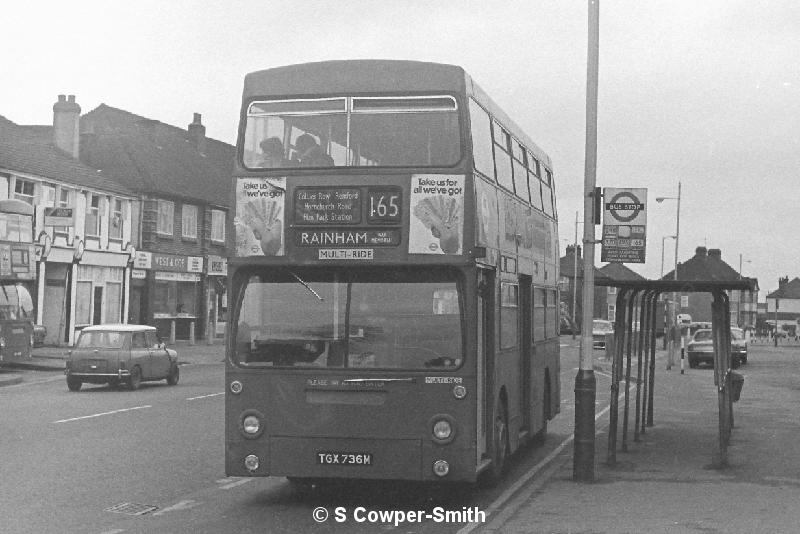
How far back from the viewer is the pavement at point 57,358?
32.3m

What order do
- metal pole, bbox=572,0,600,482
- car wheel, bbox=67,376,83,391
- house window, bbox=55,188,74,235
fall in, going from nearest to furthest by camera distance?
metal pole, bbox=572,0,600,482, car wheel, bbox=67,376,83,391, house window, bbox=55,188,74,235

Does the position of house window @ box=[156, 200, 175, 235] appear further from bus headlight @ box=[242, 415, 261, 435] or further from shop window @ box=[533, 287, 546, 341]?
bus headlight @ box=[242, 415, 261, 435]

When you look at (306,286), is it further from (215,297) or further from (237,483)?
(215,297)

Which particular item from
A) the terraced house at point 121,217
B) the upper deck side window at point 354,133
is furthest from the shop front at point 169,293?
the upper deck side window at point 354,133

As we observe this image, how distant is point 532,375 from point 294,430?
495cm

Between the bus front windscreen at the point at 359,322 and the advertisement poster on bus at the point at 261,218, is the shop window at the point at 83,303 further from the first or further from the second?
the bus front windscreen at the point at 359,322

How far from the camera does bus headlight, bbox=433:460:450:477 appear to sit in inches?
406

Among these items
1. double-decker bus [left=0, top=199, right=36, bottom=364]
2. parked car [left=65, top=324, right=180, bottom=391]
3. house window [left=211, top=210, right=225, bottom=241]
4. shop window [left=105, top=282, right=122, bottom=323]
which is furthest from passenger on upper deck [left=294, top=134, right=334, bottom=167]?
house window [left=211, top=210, right=225, bottom=241]

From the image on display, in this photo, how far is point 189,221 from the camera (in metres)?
54.5

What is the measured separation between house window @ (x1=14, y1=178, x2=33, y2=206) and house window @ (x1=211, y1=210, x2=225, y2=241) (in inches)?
603

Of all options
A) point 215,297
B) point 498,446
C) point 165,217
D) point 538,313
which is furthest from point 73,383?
point 215,297

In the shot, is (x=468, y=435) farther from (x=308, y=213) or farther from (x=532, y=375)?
(x=532, y=375)

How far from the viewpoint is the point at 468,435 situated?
34.1 feet

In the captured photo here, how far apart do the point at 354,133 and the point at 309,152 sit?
0.46 metres
